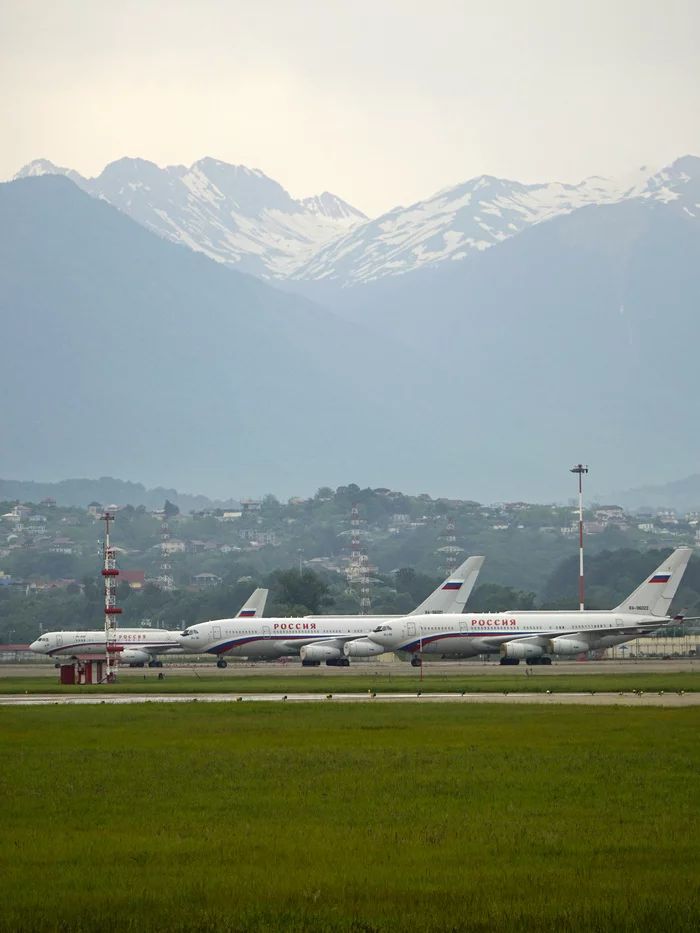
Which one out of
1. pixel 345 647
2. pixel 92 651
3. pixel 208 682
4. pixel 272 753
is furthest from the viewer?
pixel 92 651

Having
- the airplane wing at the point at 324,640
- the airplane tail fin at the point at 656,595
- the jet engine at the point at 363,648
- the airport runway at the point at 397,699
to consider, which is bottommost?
the airport runway at the point at 397,699

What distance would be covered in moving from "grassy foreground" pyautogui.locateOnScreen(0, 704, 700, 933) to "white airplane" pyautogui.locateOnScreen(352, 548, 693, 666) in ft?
216

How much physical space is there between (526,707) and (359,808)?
27.1 m

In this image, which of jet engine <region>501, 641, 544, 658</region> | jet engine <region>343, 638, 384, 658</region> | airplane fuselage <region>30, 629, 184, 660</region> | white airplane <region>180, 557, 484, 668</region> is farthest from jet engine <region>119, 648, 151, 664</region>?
jet engine <region>501, 641, 544, 658</region>

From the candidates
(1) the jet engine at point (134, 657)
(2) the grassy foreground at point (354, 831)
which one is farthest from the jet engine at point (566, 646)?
(2) the grassy foreground at point (354, 831)

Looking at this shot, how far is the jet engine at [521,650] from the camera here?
108 metres

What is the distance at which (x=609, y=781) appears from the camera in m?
31.3

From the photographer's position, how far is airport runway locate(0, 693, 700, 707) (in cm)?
5888

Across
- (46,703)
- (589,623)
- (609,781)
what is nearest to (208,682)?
(46,703)

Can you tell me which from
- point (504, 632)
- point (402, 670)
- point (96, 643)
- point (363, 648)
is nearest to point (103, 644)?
point (96, 643)

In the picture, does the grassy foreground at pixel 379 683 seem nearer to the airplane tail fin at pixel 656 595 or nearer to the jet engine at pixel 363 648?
the jet engine at pixel 363 648

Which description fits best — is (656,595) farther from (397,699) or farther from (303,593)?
(303,593)

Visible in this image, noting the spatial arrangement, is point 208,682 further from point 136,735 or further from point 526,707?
point 136,735

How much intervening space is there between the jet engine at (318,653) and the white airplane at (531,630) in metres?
6.69
